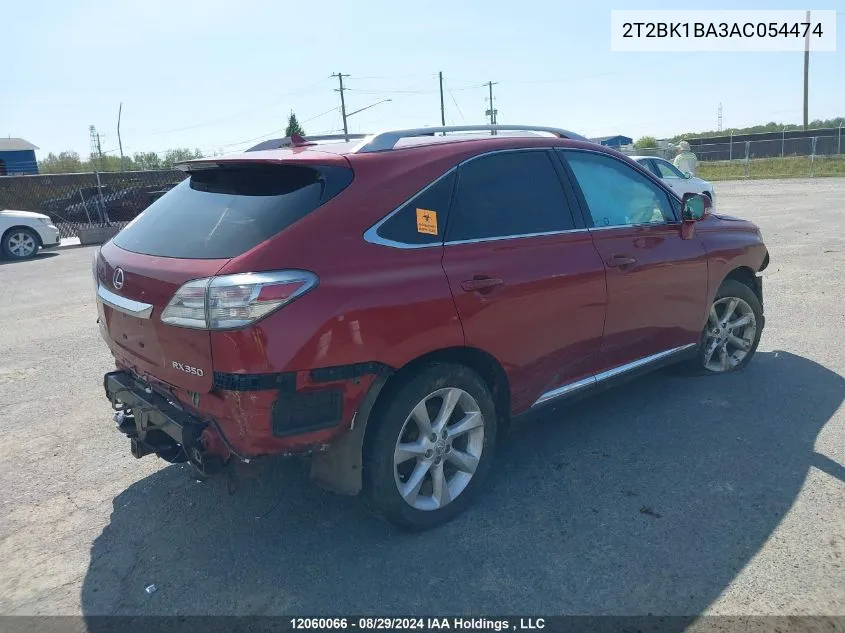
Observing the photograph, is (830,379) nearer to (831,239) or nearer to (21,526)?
(21,526)

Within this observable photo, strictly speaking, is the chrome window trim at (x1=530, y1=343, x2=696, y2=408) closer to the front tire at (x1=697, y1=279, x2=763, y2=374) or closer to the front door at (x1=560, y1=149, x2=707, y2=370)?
the front door at (x1=560, y1=149, x2=707, y2=370)

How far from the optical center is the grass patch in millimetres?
33353

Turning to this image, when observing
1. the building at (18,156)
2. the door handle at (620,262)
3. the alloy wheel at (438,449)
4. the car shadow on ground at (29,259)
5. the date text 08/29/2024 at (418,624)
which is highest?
the building at (18,156)

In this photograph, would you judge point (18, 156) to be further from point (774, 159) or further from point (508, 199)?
point (508, 199)

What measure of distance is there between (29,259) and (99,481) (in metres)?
13.4

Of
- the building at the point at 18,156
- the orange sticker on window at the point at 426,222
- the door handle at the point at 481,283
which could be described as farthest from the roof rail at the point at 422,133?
the building at the point at 18,156

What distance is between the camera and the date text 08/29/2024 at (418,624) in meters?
2.54

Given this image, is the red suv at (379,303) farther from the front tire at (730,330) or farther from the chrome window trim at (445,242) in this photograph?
the front tire at (730,330)

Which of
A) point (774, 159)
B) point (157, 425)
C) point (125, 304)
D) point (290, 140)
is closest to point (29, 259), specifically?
point (290, 140)

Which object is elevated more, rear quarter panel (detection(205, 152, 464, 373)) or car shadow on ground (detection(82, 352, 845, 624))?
rear quarter panel (detection(205, 152, 464, 373))

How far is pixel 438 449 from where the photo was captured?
3.18m

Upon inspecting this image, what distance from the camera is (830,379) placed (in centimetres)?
491

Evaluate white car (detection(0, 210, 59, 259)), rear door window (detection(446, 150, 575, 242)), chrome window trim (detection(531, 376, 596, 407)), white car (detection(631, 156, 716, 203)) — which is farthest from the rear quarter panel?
white car (detection(0, 210, 59, 259))

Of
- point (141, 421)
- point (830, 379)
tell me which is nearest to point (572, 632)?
point (141, 421)
